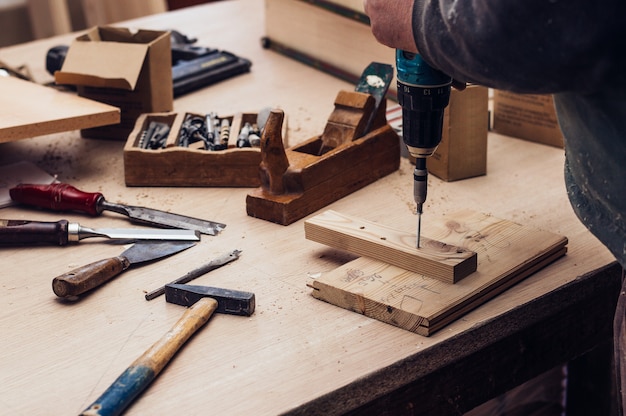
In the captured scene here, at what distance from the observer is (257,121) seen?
5.60ft

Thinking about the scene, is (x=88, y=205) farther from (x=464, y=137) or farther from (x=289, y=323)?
(x=464, y=137)

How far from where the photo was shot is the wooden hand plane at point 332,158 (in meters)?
1.46

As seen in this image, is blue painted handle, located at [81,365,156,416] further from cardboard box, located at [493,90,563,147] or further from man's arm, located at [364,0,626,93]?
cardboard box, located at [493,90,563,147]

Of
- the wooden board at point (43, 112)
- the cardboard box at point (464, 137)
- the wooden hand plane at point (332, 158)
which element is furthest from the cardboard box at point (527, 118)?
the wooden board at point (43, 112)

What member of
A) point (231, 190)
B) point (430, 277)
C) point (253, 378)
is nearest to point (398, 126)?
point (231, 190)

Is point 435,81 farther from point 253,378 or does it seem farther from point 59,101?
point 59,101

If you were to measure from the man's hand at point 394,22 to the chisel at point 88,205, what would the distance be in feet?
1.70

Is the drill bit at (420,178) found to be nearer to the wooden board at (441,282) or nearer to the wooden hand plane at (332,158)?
the wooden board at (441,282)

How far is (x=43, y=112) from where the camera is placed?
1.61 m

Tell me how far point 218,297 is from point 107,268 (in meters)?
0.20

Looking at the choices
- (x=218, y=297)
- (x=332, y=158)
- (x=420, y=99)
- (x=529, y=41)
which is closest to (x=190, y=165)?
(x=332, y=158)

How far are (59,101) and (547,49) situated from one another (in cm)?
111

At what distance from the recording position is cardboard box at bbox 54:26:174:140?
1.74 meters

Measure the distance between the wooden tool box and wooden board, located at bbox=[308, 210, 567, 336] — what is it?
385 mm
